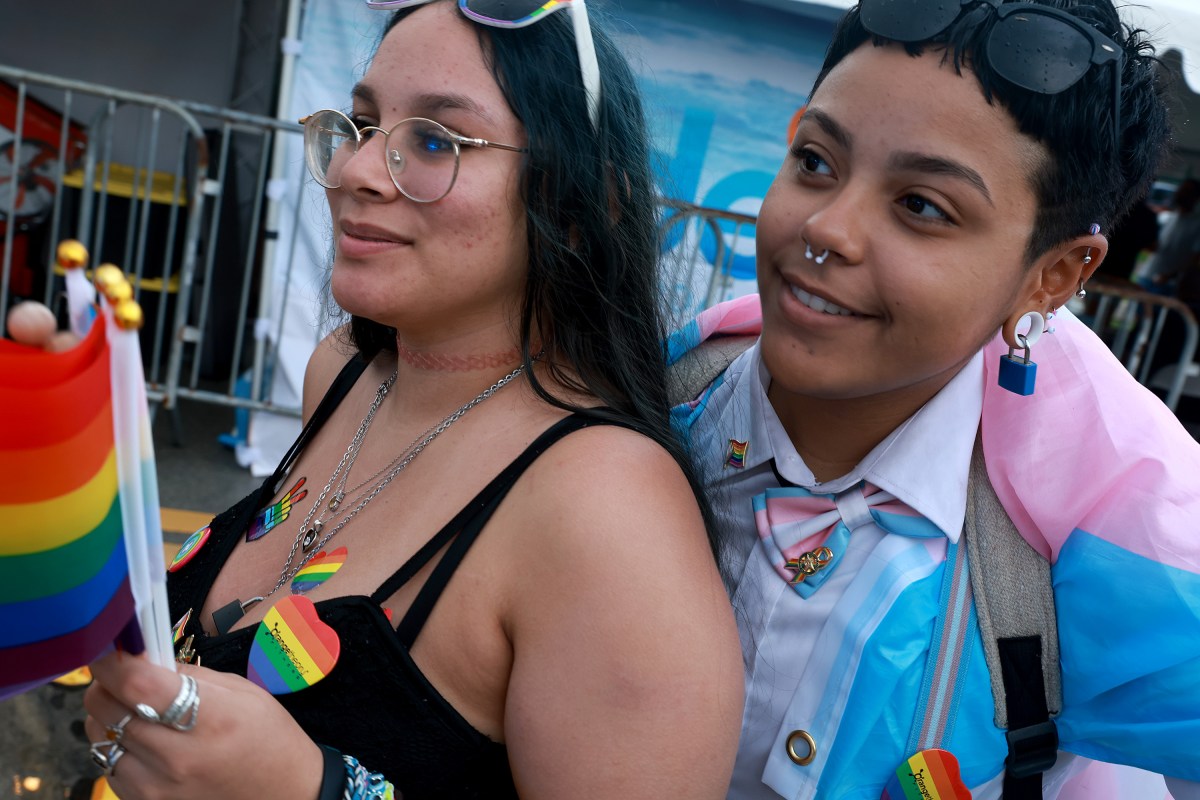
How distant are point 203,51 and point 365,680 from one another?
5878mm

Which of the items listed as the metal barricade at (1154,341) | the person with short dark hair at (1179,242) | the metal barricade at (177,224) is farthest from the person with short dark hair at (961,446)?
the person with short dark hair at (1179,242)

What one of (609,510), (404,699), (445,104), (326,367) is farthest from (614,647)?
(326,367)

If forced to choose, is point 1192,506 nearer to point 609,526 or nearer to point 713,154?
point 609,526

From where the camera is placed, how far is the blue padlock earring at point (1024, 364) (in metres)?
1.62

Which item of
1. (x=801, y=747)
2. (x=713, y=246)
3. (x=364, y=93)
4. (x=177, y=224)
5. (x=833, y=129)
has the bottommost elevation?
(x=177, y=224)

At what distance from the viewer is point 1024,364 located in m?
1.63

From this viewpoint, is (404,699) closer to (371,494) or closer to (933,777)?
(371,494)

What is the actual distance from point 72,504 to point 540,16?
968mm

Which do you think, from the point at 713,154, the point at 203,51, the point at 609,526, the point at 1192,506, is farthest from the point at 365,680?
the point at 203,51

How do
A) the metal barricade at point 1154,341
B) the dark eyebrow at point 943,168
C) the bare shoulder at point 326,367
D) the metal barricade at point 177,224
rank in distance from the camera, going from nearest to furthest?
the dark eyebrow at point 943,168 → the bare shoulder at point 326,367 → the metal barricade at point 177,224 → the metal barricade at point 1154,341

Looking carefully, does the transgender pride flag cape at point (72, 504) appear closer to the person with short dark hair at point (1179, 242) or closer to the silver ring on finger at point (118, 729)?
the silver ring on finger at point (118, 729)

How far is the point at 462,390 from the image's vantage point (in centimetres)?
166

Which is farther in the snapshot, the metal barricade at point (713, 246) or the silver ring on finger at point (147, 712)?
the metal barricade at point (713, 246)

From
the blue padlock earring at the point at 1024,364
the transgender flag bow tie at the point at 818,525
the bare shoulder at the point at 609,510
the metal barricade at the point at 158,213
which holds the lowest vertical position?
the metal barricade at the point at 158,213
